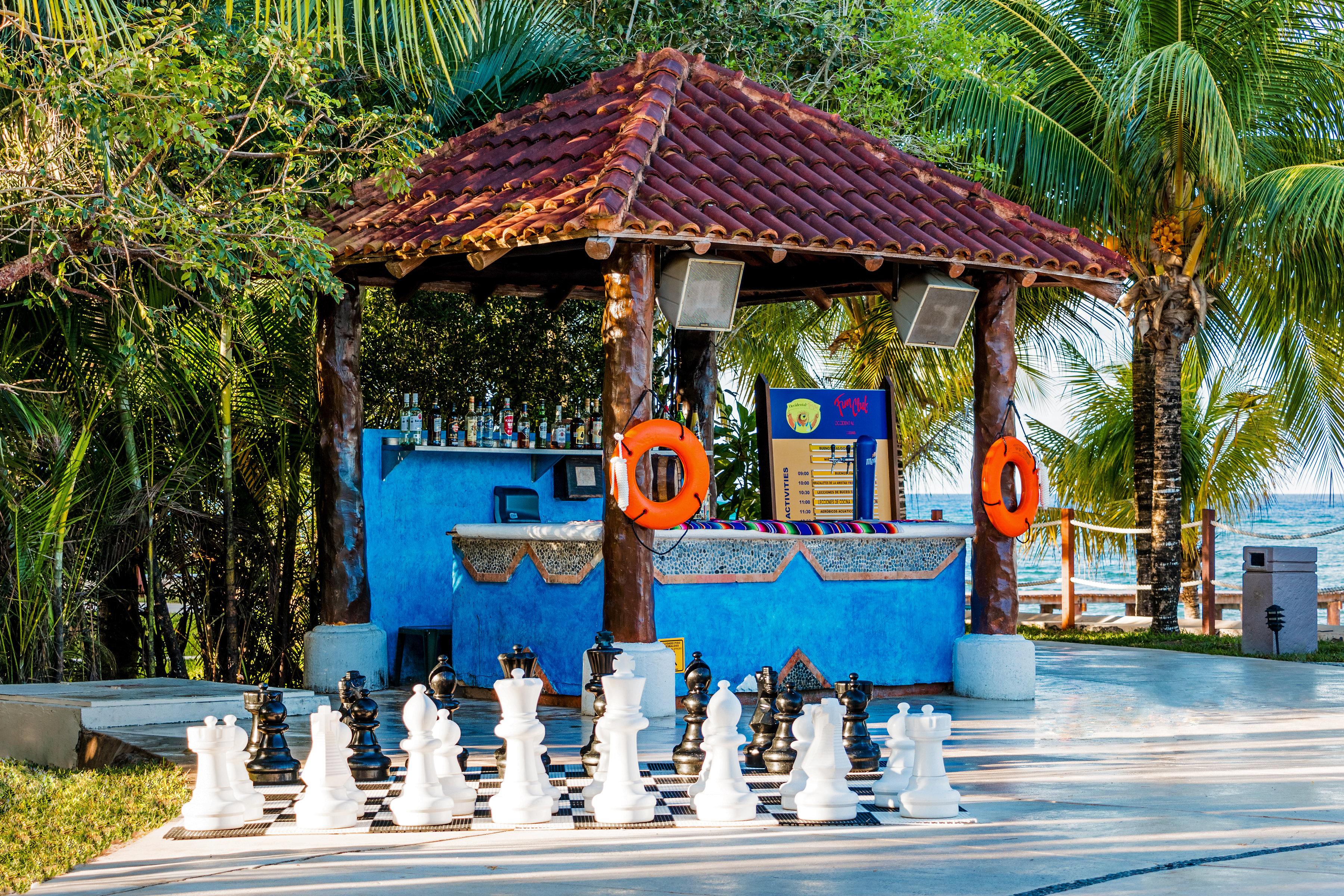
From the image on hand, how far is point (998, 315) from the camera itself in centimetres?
941

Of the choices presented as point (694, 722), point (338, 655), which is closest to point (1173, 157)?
point (338, 655)

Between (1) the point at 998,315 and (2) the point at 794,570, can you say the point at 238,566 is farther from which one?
(1) the point at 998,315

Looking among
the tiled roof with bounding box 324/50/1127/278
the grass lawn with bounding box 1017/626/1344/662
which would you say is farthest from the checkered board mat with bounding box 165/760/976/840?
the grass lawn with bounding box 1017/626/1344/662

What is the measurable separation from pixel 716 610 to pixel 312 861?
467 cm

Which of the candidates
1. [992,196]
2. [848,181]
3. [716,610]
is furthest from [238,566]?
[992,196]

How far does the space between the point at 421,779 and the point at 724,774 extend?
1055mm

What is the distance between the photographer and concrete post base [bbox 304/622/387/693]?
961cm

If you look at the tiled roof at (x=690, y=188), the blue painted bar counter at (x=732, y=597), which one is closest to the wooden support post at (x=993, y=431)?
the blue painted bar counter at (x=732, y=597)

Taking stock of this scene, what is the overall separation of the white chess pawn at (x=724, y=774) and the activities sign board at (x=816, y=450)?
4.71m

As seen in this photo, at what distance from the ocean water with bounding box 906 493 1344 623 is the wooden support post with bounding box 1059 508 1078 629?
39.3ft

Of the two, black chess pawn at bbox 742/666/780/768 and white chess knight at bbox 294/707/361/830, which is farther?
black chess pawn at bbox 742/666/780/768

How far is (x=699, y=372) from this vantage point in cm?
1142

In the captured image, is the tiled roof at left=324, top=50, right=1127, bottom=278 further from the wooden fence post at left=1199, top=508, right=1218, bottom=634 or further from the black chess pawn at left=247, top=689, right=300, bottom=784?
the wooden fence post at left=1199, top=508, right=1218, bottom=634

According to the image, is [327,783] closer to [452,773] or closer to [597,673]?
[452,773]
